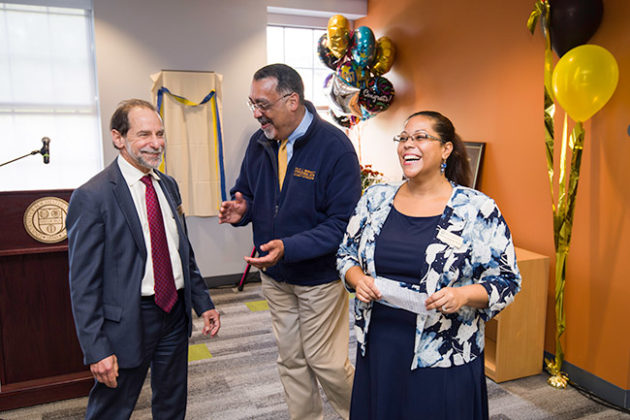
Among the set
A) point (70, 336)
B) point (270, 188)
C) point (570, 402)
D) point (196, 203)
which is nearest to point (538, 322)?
point (570, 402)

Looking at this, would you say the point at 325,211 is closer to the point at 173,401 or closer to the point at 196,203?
the point at 173,401

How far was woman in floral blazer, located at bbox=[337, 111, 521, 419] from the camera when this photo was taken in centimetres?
146

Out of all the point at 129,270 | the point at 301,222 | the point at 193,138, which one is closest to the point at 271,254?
the point at 301,222

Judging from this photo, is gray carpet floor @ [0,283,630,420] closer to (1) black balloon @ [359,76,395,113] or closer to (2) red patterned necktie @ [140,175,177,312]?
(2) red patterned necktie @ [140,175,177,312]

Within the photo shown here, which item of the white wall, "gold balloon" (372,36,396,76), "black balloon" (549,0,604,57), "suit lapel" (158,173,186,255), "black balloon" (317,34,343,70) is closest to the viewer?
"suit lapel" (158,173,186,255)

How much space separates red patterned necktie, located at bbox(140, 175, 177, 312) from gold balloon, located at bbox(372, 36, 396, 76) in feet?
11.3

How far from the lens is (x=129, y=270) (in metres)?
1.60

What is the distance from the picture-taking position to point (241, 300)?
4.42 meters

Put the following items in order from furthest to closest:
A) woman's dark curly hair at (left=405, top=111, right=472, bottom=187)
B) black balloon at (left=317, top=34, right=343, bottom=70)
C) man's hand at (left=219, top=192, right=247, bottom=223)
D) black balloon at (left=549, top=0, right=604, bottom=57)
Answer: black balloon at (left=317, top=34, right=343, bottom=70) < black balloon at (left=549, top=0, right=604, bottom=57) < man's hand at (left=219, top=192, right=247, bottom=223) < woman's dark curly hair at (left=405, top=111, right=472, bottom=187)

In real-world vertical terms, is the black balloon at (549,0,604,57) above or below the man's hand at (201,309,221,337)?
above

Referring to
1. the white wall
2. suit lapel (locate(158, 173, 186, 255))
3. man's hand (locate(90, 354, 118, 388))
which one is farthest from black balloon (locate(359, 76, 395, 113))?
man's hand (locate(90, 354, 118, 388))

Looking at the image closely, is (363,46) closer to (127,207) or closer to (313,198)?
(313,198)

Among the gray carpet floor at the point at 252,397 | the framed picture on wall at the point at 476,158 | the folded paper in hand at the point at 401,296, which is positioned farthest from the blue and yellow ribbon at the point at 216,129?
the folded paper in hand at the point at 401,296

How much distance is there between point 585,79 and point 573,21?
372 mm
